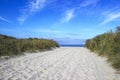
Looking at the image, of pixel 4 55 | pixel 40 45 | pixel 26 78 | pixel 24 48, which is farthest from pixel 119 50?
pixel 40 45

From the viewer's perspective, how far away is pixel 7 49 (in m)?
14.5

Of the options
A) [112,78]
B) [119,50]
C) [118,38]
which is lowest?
[112,78]

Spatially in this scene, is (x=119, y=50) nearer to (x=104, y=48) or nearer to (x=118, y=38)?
(x=118, y=38)

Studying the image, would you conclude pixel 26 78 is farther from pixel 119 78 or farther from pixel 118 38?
pixel 118 38

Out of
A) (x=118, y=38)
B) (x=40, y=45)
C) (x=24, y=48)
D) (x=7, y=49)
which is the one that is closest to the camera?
(x=118, y=38)

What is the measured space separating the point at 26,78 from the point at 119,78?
11.5 feet

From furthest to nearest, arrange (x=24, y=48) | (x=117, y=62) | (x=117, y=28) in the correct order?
(x=24, y=48) < (x=117, y=28) < (x=117, y=62)

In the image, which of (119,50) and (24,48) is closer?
(119,50)

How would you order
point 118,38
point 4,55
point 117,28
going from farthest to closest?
point 4,55 < point 117,28 < point 118,38

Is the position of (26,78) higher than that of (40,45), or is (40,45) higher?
(40,45)

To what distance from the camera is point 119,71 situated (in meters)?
8.27

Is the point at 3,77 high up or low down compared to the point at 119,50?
down

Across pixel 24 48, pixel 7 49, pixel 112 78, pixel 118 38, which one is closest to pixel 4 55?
pixel 7 49

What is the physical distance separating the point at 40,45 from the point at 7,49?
883 centimetres
